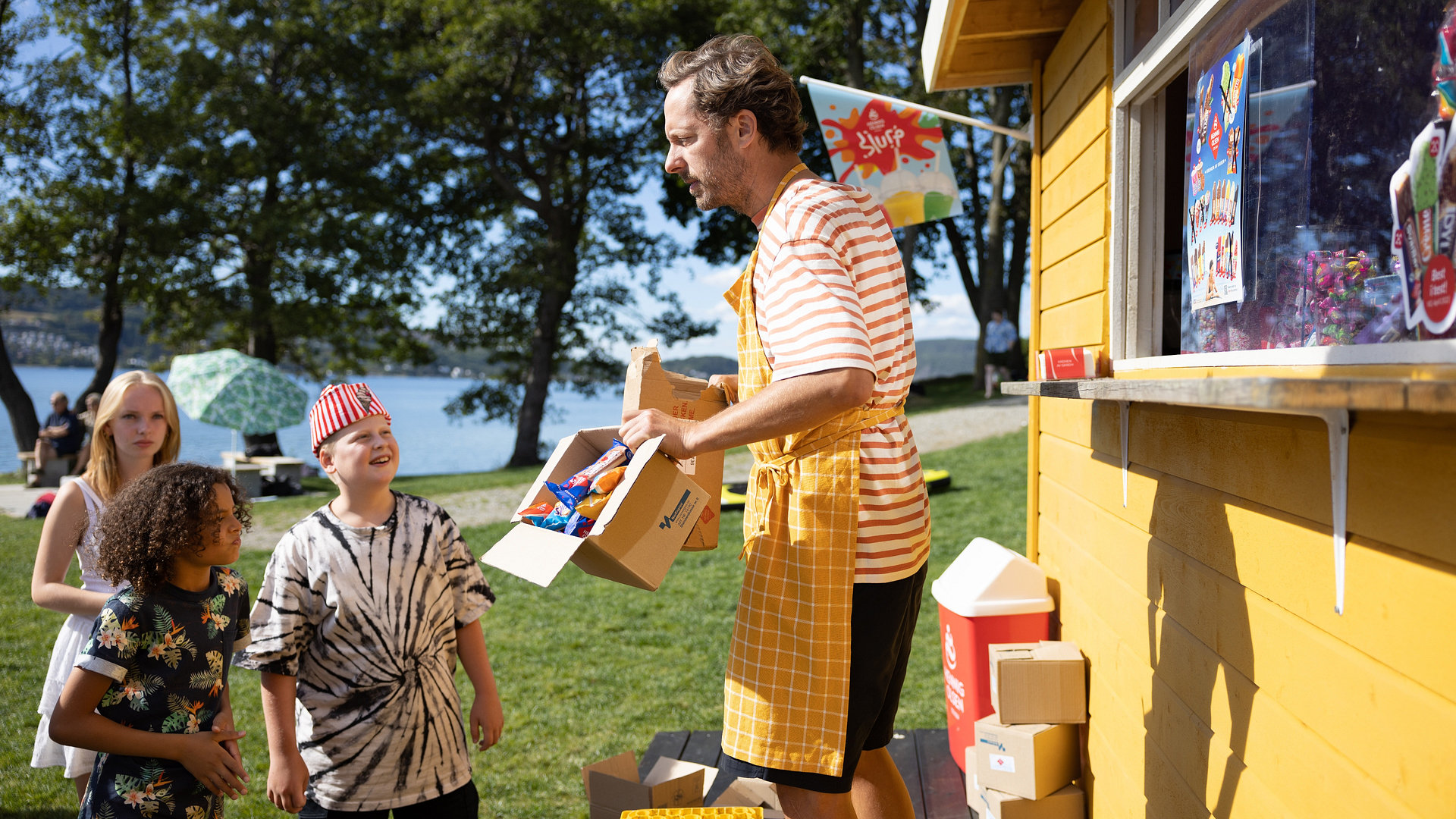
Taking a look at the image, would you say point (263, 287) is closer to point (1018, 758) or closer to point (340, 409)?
point (340, 409)

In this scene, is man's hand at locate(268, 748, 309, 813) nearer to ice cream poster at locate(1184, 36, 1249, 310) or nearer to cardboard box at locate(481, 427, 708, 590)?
cardboard box at locate(481, 427, 708, 590)

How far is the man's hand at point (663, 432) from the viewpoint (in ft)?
6.56

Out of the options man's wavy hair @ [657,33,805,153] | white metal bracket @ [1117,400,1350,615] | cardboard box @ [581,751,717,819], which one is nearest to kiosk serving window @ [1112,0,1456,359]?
white metal bracket @ [1117,400,1350,615]

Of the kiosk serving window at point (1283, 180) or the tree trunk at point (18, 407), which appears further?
the tree trunk at point (18, 407)

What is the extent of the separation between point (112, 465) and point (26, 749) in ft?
8.97

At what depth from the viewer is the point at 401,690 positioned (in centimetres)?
259

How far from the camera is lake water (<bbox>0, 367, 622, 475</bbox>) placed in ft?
84.4

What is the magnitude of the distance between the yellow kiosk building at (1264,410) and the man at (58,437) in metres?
18.1

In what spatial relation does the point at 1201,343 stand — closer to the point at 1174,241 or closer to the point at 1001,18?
the point at 1174,241

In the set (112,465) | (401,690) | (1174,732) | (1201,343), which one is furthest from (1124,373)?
(112,465)

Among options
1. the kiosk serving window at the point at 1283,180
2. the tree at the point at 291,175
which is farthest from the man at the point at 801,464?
the tree at the point at 291,175

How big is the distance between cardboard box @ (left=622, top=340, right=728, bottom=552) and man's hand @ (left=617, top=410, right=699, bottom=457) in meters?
0.14

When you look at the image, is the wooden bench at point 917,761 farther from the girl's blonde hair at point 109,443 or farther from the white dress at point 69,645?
the girl's blonde hair at point 109,443

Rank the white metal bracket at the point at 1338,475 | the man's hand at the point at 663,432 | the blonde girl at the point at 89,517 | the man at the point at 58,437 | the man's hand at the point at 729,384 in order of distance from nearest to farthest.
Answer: the white metal bracket at the point at 1338,475, the man's hand at the point at 663,432, the man's hand at the point at 729,384, the blonde girl at the point at 89,517, the man at the point at 58,437
